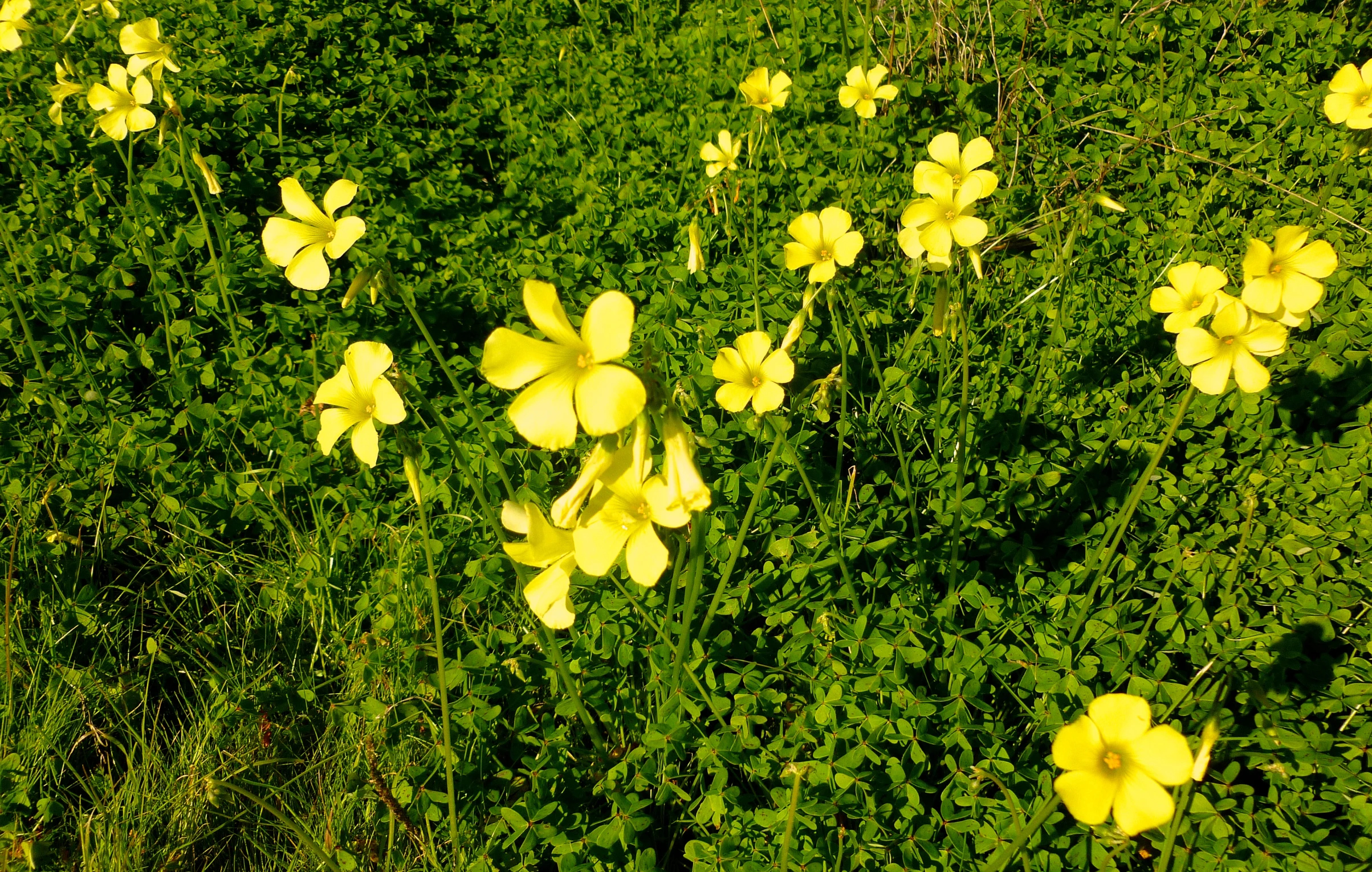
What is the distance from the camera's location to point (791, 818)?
1420 millimetres

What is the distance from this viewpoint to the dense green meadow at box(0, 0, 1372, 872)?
178 cm

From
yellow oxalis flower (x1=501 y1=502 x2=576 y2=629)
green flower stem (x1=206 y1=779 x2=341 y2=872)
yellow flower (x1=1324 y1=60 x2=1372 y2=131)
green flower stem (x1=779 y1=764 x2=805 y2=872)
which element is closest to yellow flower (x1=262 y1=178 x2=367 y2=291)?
yellow oxalis flower (x1=501 y1=502 x2=576 y2=629)

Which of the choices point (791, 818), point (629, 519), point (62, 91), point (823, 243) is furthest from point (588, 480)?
point (62, 91)

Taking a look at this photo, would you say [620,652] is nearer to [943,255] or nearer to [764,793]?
[764,793]

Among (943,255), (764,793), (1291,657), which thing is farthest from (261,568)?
(1291,657)

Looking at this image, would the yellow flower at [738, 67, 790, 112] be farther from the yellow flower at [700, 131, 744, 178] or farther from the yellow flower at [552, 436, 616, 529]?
the yellow flower at [552, 436, 616, 529]

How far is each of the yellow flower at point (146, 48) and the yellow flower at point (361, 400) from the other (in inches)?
61.9

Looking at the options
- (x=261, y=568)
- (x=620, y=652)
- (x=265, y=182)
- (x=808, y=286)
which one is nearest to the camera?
(x=620, y=652)

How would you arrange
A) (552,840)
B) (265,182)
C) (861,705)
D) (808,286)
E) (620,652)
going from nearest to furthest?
(552,840), (861,705), (620,652), (808,286), (265,182)

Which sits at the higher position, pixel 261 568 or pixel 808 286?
pixel 808 286

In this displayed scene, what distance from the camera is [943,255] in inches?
72.9

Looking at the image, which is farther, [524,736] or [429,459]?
[429,459]

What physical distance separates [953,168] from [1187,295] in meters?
0.62

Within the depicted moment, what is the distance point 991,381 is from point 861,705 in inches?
44.0
